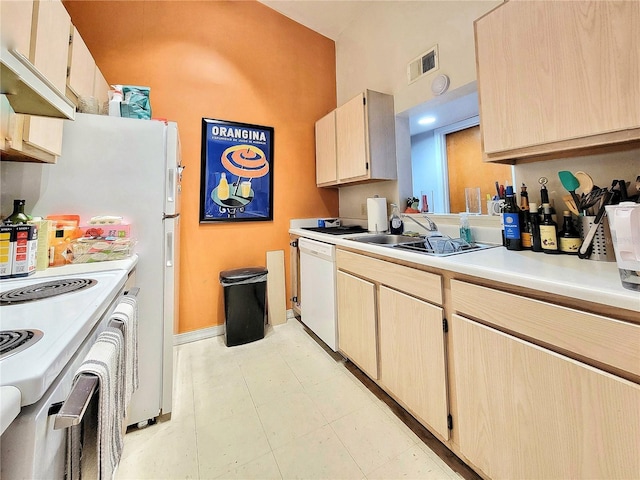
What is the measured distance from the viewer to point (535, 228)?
48.3 inches

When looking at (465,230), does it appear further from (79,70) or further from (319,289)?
(79,70)

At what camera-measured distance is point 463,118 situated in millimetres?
2412

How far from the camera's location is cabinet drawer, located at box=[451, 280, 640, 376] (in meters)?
0.66

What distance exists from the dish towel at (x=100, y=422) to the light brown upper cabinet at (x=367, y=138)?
6.37ft

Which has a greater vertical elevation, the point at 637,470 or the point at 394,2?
the point at 394,2

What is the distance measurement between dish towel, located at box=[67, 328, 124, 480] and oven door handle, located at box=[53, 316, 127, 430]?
2 cm

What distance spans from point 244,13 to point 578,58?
9.37 ft

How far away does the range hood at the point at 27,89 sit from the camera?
24.2 inches

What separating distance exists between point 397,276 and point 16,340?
1308mm

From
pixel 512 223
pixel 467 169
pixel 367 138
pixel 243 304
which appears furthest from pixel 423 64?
pixel 243 304

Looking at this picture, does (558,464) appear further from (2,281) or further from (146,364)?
(2,281)

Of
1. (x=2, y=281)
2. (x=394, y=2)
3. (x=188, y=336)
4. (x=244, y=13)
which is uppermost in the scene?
(x=244, y=13)

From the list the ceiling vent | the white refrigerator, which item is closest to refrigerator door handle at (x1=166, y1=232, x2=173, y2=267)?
the white refrigerator

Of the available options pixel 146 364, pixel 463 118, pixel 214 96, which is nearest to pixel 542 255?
pixel 463 118
